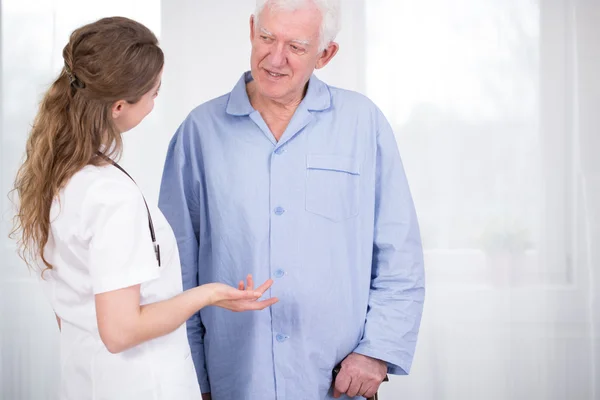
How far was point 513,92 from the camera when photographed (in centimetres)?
337

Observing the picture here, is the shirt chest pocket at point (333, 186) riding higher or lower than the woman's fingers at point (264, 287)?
higher

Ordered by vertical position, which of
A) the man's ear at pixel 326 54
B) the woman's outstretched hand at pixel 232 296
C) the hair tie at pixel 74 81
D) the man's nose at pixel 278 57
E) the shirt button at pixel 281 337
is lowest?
the shirt button at pixel 281 337

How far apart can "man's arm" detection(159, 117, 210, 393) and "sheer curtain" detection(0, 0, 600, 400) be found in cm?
127

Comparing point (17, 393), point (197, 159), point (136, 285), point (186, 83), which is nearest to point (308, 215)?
point (197, 159)

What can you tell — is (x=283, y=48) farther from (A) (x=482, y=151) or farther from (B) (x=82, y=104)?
(A) (x=482, y=151)

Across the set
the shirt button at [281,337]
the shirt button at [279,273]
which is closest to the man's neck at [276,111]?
the shirt button at [279,273]

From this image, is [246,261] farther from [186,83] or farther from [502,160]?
[502,160]

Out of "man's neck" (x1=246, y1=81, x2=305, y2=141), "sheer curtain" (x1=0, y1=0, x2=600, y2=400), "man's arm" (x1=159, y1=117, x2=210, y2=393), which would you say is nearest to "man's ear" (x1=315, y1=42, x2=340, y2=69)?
"man's neck" (x1=246, y1=81, x2=305, y2=141)

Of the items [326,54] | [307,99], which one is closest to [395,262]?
[307,99]

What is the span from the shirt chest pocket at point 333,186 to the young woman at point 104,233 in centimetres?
50

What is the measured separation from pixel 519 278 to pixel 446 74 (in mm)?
976

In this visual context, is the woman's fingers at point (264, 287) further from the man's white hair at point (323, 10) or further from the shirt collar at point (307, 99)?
the man's white hair at point (323, 10)

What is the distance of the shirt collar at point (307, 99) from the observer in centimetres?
205

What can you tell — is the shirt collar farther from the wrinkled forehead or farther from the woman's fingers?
the woman's fingers
